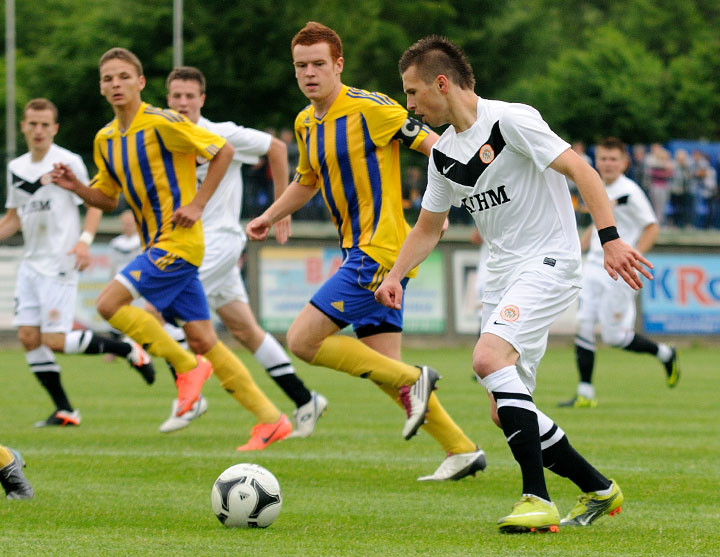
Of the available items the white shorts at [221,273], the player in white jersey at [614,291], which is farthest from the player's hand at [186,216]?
the player in white jersey at [614,291]

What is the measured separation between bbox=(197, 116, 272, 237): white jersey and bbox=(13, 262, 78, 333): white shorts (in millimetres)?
1487

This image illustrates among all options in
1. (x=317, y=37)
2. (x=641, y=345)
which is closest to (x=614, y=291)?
(x=641, y=345)

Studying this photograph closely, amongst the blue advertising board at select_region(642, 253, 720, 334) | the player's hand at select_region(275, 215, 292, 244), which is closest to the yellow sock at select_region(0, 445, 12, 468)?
the player's hand at select_region(275, 215, 292, 244)

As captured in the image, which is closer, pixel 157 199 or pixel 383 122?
pixel 383 122

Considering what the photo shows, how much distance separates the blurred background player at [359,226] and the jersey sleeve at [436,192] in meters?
1.11

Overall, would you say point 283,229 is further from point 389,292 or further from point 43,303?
point 43,303

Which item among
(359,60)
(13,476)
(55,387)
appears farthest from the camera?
(359,60)

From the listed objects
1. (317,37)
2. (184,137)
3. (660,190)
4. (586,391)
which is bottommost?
(586,391)

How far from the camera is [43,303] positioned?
10.5 metres

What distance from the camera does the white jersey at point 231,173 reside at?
30.7 feet

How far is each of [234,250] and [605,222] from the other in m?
4.66

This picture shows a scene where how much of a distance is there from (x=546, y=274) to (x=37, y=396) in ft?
27.3

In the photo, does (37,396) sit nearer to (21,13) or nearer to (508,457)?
(508,457)

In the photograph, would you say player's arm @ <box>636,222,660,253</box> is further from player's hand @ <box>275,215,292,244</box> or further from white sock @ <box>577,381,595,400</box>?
player's hand @ <box>275,215,292,244</box>
